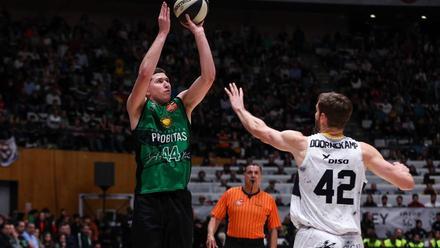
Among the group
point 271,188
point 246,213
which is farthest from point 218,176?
point 246,213

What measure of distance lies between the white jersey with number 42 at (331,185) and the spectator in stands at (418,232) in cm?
1756

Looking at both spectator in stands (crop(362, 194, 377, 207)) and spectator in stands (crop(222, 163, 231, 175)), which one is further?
spectator in stands (crop(222, 163, 231, 175))

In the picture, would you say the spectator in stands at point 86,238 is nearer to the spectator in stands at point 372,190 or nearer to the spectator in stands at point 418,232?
the spectator in stands at point 418,232

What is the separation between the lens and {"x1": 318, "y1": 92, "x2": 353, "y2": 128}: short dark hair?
6.67 metres

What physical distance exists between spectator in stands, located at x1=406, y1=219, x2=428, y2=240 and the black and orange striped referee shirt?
12.1m

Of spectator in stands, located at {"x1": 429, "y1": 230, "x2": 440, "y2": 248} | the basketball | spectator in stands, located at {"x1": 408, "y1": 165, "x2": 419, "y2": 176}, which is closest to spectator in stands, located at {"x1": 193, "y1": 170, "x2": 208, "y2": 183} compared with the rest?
spectator in stands, located at {"x1": 408, "y1": 165, "x2": 419, "y2": 176}

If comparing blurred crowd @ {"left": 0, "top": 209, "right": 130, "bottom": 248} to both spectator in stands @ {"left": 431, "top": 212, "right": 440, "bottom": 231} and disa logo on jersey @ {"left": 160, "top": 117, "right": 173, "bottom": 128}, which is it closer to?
spectator in stands @ {"left": 431, "top": 212, "right": 440, "bottom": 231}

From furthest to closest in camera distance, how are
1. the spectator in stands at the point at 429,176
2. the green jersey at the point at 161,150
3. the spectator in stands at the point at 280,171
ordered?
the spectator in stands at the point at 280,171 → the spectator in stands at the point at 429,176 → the green jersey at the point at 161,150

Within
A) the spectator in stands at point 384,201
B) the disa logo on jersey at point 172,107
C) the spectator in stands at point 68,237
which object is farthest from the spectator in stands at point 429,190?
the disa logo on jersey at point 172,107

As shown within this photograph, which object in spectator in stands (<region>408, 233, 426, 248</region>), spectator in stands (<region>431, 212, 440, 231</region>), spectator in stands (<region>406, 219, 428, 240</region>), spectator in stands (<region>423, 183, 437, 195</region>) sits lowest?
spectator in stands (<region>408, 233, 426, 248</region>)

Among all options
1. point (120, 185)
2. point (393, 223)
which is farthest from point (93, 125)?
point (393, 223)

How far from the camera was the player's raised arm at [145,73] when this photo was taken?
7398 millimetres

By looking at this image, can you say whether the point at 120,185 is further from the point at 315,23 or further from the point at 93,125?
the point at 315,23

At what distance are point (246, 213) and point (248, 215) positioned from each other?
1.6 inches
